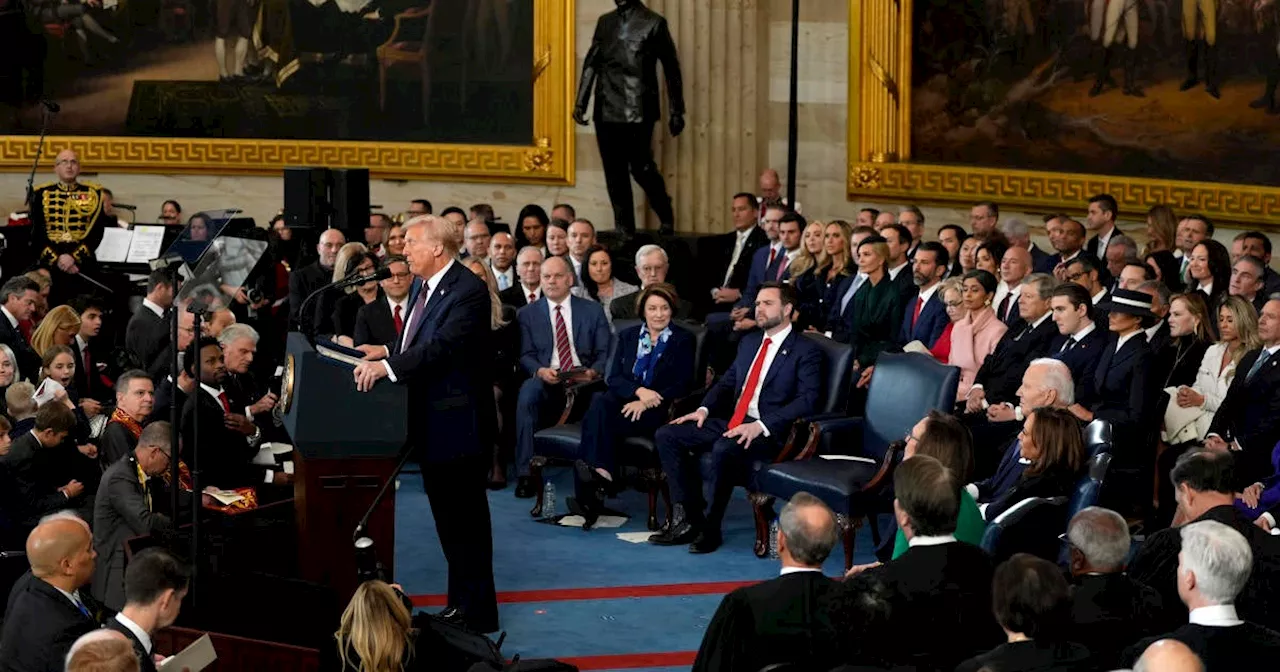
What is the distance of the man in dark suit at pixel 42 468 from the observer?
890 centimetres

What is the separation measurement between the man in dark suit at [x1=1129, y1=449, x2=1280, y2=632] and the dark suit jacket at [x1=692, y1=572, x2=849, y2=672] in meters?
1.42

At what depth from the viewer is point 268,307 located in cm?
1418

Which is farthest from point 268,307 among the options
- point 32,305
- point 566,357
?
point 566,357

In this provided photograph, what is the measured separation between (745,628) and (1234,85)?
921 centimetres

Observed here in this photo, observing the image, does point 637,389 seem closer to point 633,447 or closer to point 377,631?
point 633,447

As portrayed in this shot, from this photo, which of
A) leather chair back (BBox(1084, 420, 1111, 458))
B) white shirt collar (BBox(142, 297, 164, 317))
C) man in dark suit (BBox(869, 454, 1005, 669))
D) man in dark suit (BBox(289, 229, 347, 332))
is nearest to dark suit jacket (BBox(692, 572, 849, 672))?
man in dark suit (BBox(869, 454, 1005, 669))

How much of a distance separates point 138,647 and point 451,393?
7.73 feet

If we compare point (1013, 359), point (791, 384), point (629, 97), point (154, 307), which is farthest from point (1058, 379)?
point (629, 97)

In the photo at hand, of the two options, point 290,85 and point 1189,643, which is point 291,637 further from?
point 290,85

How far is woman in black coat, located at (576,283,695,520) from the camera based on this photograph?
35.1ft

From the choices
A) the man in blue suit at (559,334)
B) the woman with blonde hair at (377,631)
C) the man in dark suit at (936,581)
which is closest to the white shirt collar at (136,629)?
the woman with blonde hair at (377,631)

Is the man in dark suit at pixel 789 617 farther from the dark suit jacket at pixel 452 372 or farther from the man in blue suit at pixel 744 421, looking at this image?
the man in blue suit at pixel 744 421

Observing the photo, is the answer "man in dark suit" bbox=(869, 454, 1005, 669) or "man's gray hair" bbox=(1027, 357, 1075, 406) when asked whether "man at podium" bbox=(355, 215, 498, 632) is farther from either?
"man's gray hair" bbox=(1027, 357, 1075, 406)

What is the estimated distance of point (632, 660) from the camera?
27.3 feet
